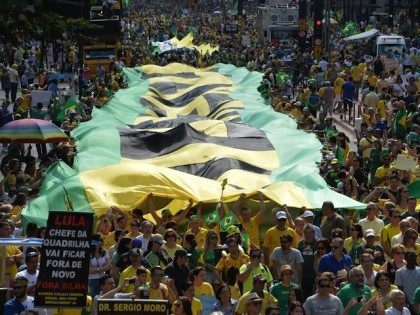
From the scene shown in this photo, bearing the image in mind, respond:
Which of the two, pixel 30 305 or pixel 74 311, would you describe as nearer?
pixel 30 305

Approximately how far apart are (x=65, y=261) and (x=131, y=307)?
1.51 m

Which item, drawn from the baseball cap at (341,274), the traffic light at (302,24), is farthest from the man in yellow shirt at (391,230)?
the traffic light at (302,24)

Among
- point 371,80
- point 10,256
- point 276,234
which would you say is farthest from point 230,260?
point 371,80

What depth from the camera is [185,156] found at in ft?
76.4

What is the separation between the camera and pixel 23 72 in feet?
156

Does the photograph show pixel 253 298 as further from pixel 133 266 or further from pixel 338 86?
pixel 338 86

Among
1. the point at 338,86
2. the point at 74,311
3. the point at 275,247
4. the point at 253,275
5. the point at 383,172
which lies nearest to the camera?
the point at 74,311

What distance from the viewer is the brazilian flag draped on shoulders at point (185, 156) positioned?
19.9 m

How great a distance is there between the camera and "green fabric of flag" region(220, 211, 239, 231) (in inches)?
721

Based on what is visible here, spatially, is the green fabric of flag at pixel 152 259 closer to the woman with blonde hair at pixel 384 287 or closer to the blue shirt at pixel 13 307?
the blue shirt at pixel 13 307

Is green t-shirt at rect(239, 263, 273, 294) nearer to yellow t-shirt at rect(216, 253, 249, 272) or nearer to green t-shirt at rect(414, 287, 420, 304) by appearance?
yellow t-shirt at rect(216, 253, 249, 272)

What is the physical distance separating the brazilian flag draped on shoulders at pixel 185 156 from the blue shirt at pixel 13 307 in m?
4.85

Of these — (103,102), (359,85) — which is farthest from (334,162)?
(359,85)

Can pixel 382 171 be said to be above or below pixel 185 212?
below
